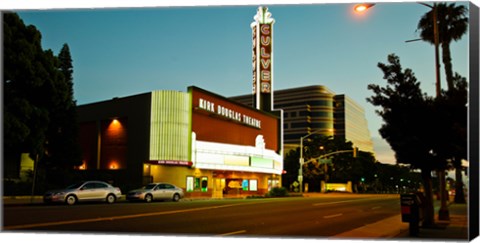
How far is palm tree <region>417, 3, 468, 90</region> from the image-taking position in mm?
25453

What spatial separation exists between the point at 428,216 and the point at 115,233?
33.4ft

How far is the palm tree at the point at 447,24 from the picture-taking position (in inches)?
1002

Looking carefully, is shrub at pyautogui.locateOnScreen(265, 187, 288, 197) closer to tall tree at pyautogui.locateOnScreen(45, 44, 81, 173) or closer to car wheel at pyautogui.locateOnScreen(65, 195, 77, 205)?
tall tree at pyautogui.locateOnScreen(45, 44, 81, 173)

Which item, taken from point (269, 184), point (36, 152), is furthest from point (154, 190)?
point (269, 184)

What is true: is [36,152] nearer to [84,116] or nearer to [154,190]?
[154,190]

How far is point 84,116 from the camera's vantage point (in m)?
47.5

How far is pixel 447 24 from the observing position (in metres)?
26.4

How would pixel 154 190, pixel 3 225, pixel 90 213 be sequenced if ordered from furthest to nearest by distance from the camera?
1. pixel 154 190
2. pixel 90 213
3. pixel 3 225

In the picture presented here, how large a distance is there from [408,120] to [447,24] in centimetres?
1086

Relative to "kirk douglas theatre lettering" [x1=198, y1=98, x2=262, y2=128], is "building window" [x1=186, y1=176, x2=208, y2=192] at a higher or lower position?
lower

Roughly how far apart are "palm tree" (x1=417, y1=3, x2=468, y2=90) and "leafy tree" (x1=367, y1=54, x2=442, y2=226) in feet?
25.6

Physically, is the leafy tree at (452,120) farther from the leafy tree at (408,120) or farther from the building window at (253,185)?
the building window at (253,185)

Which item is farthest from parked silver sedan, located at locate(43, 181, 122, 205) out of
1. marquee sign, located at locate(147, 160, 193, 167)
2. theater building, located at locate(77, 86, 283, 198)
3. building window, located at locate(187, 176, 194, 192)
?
building window, located at locate(187, 176, 194, 192)

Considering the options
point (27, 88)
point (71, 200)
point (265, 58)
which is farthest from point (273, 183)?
point (27, 88)
